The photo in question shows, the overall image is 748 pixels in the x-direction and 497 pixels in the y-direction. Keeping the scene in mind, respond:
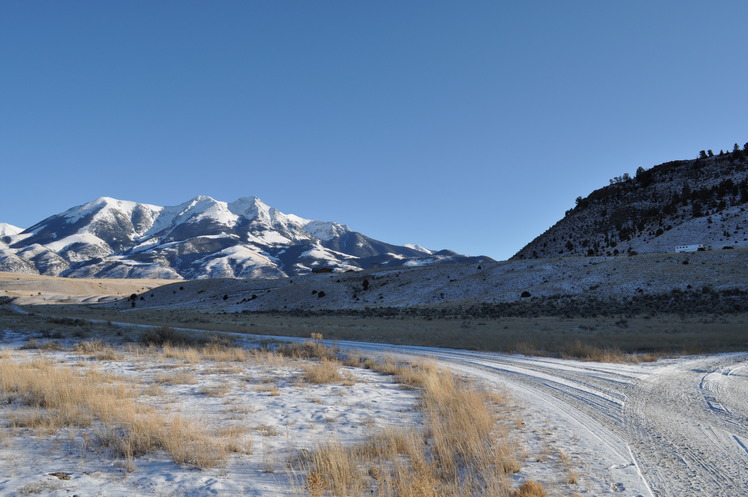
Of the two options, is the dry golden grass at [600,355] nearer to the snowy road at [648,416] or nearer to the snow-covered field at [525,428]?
the snowy road at [648,416]

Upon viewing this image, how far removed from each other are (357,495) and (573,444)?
3.93 metres

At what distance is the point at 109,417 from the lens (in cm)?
791

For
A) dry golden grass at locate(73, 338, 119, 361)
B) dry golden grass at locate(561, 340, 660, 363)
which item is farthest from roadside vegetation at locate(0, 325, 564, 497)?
dry golden grass at locate(561, 340, 660, 363)

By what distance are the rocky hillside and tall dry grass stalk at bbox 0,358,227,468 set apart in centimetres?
7428

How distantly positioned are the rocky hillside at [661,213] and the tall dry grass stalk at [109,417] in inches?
2924

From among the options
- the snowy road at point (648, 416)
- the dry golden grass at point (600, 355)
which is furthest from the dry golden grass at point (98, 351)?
the dry golden grass at point (600, 355)

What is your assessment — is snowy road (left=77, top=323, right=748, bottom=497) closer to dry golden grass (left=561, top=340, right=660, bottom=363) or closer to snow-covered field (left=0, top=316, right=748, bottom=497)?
snow-covered field (left=0, top=316, right=748, bottom=497)

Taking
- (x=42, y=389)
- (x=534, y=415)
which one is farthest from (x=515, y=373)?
(x=42, y=389)

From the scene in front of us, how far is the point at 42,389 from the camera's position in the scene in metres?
9.53

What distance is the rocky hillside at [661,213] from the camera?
70.8 m

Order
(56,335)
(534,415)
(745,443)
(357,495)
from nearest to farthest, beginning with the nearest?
(357,495) < (745,443) < (534,415) < (56,335)

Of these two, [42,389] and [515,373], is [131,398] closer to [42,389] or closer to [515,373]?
[42,389]

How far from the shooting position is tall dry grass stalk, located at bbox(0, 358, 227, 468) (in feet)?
21.2

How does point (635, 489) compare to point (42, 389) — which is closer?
point (635, 489)
